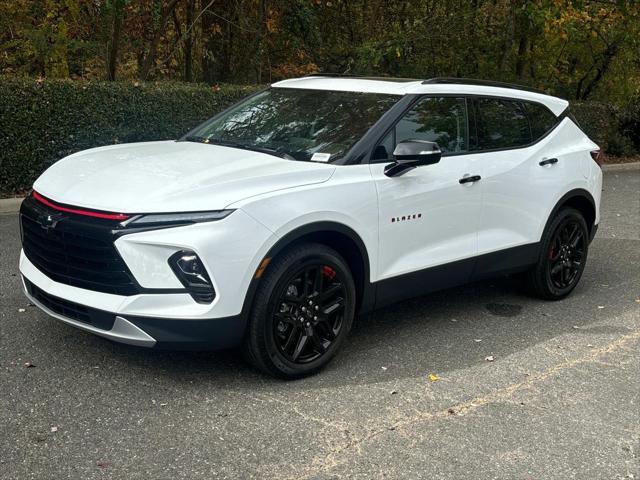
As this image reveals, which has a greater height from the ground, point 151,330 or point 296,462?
point 151,330

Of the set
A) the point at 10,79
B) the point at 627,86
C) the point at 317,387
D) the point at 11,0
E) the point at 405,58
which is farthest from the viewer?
the point at 627,86

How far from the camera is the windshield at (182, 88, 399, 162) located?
4.45 metres

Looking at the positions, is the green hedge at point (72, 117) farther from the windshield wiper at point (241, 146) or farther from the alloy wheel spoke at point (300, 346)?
the alloy wheel spoke at point (300, 346)

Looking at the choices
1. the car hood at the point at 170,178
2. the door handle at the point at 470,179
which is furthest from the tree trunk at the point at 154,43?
the door handle at the point at 470,179

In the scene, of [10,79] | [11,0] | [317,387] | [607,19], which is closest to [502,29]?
[607,19]

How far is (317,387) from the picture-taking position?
13.3 ft

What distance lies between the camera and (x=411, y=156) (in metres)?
4.29

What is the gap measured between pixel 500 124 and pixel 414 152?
54.3 inches

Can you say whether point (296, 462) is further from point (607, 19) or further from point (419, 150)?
point (607, 19)

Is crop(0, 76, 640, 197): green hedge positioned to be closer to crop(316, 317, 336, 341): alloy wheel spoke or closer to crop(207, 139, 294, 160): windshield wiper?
crop(207, 139, 294, 160): windshield wiper

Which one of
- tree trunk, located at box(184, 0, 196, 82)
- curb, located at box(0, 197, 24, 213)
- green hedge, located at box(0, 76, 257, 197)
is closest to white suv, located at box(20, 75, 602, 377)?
curb, located at box(0, 197, 24, 213)

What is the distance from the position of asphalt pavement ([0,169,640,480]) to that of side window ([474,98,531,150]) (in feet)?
4.41

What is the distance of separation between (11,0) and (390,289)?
9.68m

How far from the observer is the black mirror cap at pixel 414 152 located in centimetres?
428
